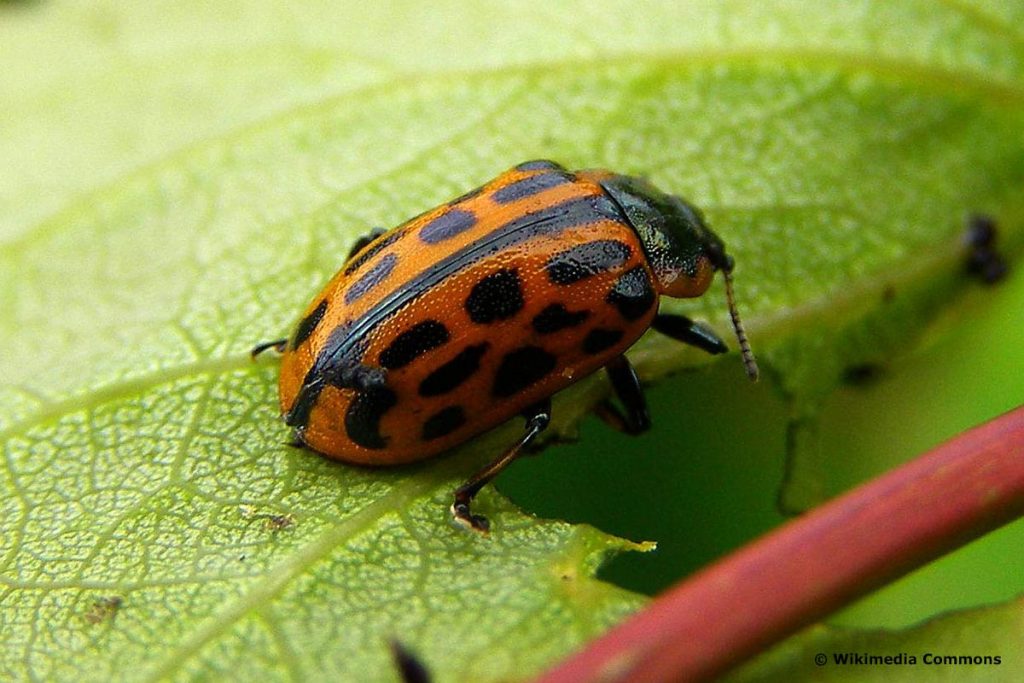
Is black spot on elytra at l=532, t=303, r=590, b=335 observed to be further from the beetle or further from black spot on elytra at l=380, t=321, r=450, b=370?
black spot on elytra at l=380, t=321, r=450, b=370

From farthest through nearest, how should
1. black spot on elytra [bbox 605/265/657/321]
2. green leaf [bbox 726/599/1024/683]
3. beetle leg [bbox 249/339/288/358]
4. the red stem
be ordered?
1. beetle leg [bbox 249/339/288/358]
2. black spot on elytra [bbox 605/265/657/321]
3. green leaf [bbox 726/599/1024/683]
4. the red stem

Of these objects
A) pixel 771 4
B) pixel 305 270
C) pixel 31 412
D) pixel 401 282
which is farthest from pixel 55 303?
pixel 771 4

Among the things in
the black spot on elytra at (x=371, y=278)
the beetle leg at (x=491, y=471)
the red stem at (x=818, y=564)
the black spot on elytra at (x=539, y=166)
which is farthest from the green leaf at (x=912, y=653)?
the black spot on elytra at (x=539, y=166)

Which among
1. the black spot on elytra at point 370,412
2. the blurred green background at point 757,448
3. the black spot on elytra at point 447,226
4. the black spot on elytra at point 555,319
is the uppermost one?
the black spot on elytra at point 447,226

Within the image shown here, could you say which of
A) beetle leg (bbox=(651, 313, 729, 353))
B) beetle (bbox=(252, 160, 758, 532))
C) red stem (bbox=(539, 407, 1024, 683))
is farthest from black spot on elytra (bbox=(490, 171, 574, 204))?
red stem (bbox=(539, 407, 1024, 683))

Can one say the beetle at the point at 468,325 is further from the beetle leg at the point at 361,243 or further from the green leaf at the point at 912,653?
the green leaf at the point at 912,653

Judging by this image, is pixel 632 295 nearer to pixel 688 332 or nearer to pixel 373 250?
pixel 688 332
